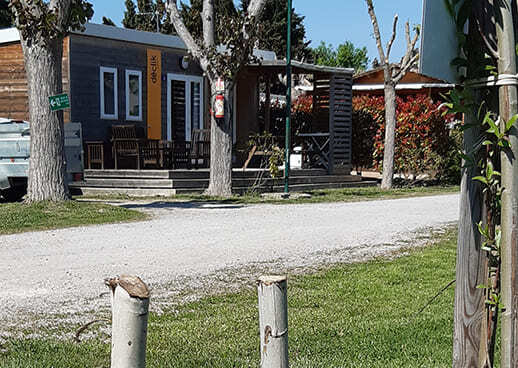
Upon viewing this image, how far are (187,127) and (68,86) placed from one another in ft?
14.6

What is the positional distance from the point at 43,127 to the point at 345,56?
A: 185 feet

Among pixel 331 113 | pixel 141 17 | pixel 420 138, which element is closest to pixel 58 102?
pixel 331 113

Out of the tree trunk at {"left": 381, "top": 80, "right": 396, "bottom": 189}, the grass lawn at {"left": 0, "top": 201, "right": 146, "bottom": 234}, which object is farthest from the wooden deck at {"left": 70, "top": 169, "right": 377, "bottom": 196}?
the grass lawn at {"left": 0, "top": 201, "right": 146, "bottom": 234}

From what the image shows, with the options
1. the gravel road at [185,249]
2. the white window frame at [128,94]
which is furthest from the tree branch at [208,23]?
the white window frame at [128,94]

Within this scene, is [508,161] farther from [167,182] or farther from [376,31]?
[376,31]

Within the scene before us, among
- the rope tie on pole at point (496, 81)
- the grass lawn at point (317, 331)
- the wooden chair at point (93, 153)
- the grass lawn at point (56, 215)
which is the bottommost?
the grass lawn at point (317, 331)

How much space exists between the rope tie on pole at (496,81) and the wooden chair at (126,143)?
15139 millimetres

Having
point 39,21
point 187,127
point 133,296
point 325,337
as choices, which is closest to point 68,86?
point 187,127

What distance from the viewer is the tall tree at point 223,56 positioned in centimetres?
1570

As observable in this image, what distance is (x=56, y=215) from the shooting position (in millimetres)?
11258

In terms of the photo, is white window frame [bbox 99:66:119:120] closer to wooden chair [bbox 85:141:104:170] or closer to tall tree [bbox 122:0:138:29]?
wooden chair [bbox 85:141:104:170]

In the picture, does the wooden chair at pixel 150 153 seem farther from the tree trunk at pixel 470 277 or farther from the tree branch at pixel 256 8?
the tree trunk at pixel 470 277

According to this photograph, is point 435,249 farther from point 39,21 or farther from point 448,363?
point 39,21

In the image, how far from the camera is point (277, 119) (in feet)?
A: 74.9
